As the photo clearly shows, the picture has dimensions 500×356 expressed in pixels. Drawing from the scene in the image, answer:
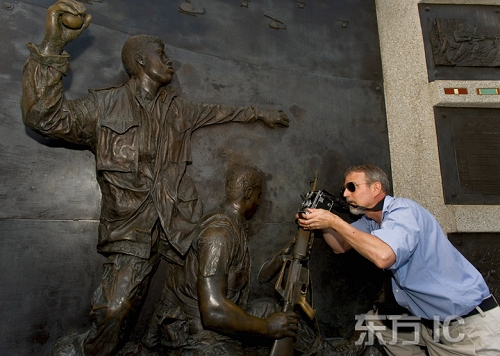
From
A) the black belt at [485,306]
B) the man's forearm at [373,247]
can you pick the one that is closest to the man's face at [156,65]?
the man's forearm at [373,247]

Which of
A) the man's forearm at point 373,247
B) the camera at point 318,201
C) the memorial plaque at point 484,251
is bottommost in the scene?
the memorial plaque at point 484,251

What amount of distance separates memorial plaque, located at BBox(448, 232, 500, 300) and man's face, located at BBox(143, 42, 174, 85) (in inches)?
113

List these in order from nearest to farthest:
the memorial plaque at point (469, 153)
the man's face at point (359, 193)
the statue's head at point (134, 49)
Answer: the man's face at point (359, 193) → the statue's head at point (134, 49) → the memorial plaque at point (469, 153)

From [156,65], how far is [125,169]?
865 mm

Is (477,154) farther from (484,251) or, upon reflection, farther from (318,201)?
(318,201)

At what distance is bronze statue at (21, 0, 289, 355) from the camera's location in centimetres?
284

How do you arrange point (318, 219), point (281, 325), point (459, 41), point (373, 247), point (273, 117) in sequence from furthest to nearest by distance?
point (459, 41) → point (273, 117) → point (318, 219) → point (281, 325) → point (373, 247)

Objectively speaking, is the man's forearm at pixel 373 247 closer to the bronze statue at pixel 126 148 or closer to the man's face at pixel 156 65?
the bronze statue at pixel 126 148

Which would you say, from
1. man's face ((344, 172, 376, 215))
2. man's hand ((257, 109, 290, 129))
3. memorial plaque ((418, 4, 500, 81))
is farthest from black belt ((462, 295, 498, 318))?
memorial plaque ((418, 4, 500, 81))

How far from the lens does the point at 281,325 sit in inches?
111

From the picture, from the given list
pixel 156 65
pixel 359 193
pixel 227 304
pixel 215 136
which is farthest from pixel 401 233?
pixel 156 65

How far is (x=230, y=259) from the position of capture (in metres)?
2.86

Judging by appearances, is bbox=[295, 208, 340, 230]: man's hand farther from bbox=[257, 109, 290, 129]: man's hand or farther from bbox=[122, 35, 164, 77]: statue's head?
bbox=[122, 35, 164, 77]: statue's head

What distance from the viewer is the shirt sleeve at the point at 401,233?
8.83 ft
